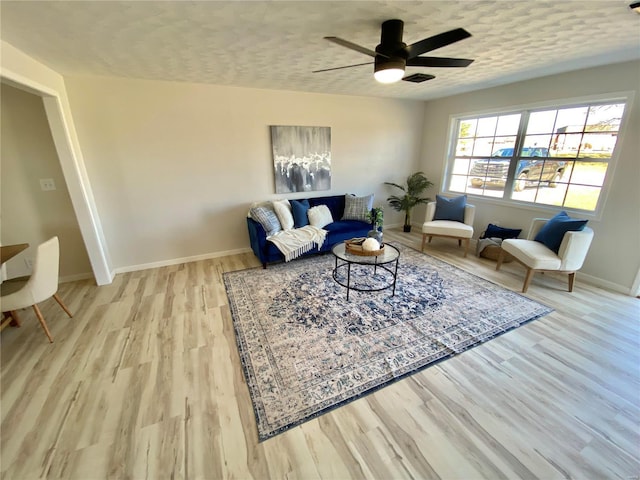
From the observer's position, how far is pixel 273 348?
212 cm

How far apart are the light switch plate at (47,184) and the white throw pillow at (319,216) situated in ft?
10.0

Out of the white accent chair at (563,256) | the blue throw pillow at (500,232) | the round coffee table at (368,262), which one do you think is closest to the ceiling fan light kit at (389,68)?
the round coffee table at (368,262)

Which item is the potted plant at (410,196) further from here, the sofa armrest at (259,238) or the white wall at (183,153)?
the sofa armrest at (259,238)

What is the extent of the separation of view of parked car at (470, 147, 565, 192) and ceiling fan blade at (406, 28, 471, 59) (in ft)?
9.68

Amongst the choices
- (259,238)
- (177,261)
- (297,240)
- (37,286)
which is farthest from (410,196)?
(37,286)

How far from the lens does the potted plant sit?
490cm

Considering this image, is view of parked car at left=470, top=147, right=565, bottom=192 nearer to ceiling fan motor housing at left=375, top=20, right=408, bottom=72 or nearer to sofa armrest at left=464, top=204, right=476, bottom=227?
sofa armrest at left=464, top=204, right=476, bottom=227

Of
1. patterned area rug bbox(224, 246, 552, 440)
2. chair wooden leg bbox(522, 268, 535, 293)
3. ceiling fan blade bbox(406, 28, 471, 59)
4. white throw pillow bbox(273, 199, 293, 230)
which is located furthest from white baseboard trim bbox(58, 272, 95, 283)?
chair wooden leg bbox(522, 268, 535, 293)

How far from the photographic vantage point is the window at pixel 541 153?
10.2 feet

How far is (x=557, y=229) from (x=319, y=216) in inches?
114

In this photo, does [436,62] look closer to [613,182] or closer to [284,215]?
[284,215]

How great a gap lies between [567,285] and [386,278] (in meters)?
2.09

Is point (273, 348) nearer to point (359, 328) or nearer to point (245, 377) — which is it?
point (245, 377)

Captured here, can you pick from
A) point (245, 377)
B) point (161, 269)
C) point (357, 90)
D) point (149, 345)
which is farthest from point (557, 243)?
point (161, 269)
